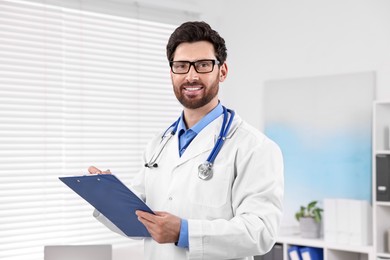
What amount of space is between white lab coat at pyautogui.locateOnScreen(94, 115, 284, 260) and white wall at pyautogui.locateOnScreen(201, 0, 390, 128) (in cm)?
221

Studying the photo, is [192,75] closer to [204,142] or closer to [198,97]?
[198,97]

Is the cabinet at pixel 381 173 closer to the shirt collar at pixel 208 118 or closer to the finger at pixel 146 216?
the shirt collar at pixel 208 118

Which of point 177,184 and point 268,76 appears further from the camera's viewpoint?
point 268,76

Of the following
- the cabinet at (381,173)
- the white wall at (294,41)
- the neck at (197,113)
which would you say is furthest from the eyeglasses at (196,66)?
the white wall at (294,41)

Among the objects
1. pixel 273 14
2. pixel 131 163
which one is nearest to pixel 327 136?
pixel 273 14

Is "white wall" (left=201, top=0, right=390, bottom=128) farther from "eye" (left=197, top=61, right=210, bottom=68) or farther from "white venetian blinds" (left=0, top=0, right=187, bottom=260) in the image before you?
"eye" (left=197, top=61, right=210, bottom=68)

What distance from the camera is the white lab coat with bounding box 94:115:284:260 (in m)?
1.80

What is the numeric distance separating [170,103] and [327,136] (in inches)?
46.4

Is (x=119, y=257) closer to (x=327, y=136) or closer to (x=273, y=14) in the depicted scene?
(x=327, y=136)

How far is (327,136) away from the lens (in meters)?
4.11

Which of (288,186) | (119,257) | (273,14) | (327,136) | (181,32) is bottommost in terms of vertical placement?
(119,257)

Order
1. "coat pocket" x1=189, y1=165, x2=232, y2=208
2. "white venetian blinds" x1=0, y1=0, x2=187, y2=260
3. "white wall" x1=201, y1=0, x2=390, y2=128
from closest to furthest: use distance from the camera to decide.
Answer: "coat pocket" x1=189, y1=165, x2=232, y2=208 → "white venetian blinds" x1=0, y1=0, x2=187, y2=260 → "white wall" x1=201, y1=0, x2=390, y2=128

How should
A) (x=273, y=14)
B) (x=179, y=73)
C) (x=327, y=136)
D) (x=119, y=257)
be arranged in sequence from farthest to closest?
(x=273, y=14)
(x=327, y=136)
(x=119, y=257)
(x=179, y=73)

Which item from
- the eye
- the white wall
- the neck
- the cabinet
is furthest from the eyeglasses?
the white wall
